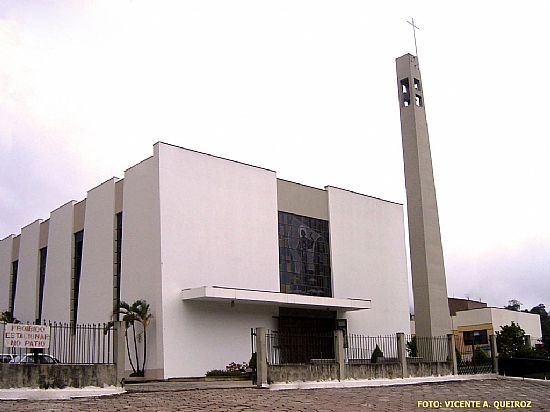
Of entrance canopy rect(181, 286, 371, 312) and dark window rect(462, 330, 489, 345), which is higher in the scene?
entrance canopy rect(181, 286, 371, 312)

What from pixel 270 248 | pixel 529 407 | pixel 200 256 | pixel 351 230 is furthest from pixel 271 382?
pixel 351 230

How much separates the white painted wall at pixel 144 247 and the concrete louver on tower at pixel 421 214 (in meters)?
11.3

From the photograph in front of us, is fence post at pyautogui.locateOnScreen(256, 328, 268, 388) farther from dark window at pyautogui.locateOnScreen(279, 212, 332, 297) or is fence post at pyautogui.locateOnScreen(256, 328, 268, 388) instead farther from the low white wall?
dark window at pyautogui.locateOnScreen(279, 212, 332, 297)

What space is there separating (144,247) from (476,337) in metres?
36.1

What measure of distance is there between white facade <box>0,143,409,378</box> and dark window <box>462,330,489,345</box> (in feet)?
69.5

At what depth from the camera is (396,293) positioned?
35.4 metres

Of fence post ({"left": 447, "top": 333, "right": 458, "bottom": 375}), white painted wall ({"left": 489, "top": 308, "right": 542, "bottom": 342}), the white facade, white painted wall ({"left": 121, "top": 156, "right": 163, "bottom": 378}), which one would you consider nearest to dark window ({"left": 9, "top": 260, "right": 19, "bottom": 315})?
the white facade

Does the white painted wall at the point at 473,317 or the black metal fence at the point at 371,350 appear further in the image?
the white painted wall at the point at 473,317

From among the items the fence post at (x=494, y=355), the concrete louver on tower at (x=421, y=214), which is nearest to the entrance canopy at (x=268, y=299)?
the concrete louver on tower at (x=421, y=214)

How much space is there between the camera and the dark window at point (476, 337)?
52781 mm

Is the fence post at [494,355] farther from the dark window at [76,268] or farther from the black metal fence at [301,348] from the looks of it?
the dark window at [76,268]

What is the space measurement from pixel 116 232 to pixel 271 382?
1304 centimetres

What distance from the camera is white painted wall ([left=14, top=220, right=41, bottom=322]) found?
34906 mm

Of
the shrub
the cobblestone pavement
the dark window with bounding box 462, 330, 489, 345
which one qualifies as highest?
the dark window with bounding box 462, 330, 489, 345
